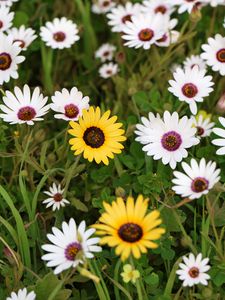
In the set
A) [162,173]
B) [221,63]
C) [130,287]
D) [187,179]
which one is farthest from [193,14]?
[130,287]

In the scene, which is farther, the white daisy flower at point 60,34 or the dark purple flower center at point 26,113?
the white daisy flower at point 60,34

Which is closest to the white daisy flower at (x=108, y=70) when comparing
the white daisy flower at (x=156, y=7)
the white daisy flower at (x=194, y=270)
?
the white daisy flower at (x=156, y=7)

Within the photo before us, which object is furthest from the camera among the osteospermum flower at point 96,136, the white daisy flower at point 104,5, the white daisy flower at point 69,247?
the white daisy flower at point 104,5

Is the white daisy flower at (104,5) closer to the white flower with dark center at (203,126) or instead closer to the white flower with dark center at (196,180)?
the white flower with dark center at (203,126)

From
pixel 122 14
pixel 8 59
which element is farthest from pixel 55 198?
pixel 122 14

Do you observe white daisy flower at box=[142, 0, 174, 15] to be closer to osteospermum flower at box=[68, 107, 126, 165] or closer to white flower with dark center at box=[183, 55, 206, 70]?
white flower with dark center at box=[183, 55, 206, 70]

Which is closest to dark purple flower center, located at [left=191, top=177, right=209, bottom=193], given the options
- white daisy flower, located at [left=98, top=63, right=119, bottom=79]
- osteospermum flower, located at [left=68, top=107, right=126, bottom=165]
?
osteospermum flower, located at [left=68, top=107, right=126, bottom=165]

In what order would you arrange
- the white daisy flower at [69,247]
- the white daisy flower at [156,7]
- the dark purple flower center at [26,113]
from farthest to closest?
1. the white daisy flower at [156,7]
2. the dark purple flower center at [26,113]
3. the white daisy flower at [69,247]
